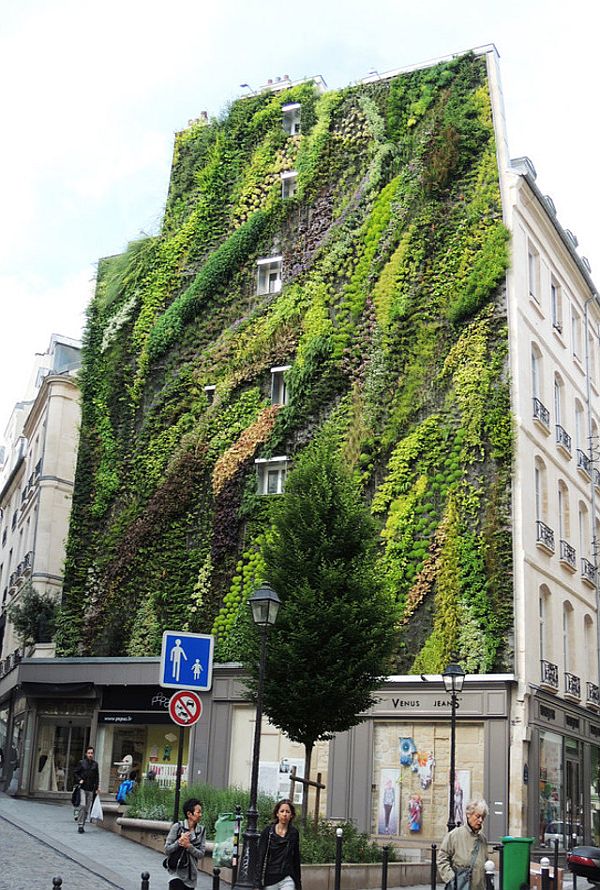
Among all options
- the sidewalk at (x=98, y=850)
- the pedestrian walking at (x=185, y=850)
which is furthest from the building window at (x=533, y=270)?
the pedestrian walking at (x=185, y=850)

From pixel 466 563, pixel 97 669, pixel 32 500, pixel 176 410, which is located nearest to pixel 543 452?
pixel 466 563

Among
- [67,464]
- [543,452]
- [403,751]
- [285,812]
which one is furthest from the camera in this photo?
[67,464]

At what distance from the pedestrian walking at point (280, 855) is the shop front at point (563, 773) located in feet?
53.0

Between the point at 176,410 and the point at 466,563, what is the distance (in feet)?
36.7

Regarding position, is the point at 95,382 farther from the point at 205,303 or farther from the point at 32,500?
the point at 32,500

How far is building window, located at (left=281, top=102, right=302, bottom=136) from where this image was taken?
35469 mm

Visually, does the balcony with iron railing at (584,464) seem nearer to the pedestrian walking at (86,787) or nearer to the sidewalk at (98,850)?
the sidewalk at (98,850)

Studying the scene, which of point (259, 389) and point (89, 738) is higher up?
point (259, 389)

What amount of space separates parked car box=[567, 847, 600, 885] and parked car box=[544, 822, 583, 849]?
649cm

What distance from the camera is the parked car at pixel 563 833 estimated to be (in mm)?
25266

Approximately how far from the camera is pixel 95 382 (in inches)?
1439

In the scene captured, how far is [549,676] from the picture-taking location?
2700cm

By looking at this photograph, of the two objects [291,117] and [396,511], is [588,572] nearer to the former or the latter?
[396,511]

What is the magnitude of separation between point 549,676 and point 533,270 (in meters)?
11.4
